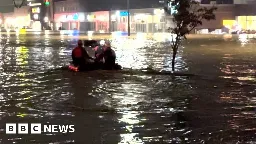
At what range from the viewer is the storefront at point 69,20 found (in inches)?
4461

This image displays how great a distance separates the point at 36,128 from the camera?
955 cm

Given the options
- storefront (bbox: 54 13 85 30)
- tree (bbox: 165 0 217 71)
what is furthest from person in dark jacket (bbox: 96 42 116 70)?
storefront (bbox: 54 13 85 30)

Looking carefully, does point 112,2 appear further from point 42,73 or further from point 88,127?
point 88,127

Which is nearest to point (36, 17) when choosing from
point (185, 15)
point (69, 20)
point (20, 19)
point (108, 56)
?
point (69, 20)

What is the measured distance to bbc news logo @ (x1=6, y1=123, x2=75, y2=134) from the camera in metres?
9.34

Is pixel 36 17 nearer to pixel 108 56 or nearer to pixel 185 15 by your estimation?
pixel 108 56

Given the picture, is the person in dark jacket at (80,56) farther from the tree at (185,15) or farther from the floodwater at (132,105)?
the tree at (185,15)

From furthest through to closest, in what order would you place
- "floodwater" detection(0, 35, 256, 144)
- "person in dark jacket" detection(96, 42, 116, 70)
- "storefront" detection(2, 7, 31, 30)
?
"storefront" detection(2, 7, 31, 30) < "person in dark jacket" detection(96, 42, 116, 70) < "floodwater" detection(0, 35, 256, 144)

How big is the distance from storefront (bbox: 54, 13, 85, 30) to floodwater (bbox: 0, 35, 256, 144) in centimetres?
9344

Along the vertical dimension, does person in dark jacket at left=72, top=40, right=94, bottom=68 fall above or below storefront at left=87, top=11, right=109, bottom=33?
below

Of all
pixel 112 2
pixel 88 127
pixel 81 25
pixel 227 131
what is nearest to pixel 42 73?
pixel 88 127

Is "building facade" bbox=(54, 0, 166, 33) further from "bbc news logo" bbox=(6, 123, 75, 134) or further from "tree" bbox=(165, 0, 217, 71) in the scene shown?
"bbc news logo" bbox=(6, 123, 75, 134)

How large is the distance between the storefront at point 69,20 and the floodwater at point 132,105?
9344 cm

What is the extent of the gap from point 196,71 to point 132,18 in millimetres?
72969
